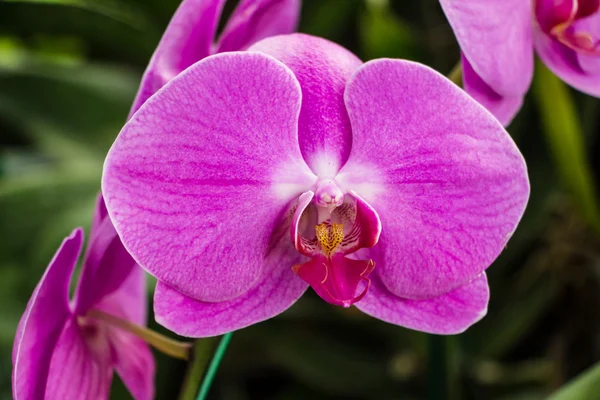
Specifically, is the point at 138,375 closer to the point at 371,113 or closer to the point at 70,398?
the point at 70,398

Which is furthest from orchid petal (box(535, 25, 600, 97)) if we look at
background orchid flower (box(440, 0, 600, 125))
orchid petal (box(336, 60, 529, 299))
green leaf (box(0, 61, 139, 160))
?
green leaf (box(0, 61, 139, 160))

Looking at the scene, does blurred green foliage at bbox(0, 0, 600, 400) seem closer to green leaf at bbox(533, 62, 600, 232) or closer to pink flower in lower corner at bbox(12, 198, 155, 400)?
green leaf at bbox(533, 62, 600, 232)

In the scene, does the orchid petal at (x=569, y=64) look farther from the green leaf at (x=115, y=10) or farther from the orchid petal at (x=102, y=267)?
the green leaf at (x=115, y=10)

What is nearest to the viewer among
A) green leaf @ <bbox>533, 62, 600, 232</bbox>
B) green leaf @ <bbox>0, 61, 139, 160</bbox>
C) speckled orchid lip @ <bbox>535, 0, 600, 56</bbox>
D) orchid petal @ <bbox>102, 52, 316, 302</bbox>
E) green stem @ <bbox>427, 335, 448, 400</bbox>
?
orchid petal @ <bbox>102, 52, 316, 302</bbox>

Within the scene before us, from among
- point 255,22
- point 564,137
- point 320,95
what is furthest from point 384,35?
point 320,95

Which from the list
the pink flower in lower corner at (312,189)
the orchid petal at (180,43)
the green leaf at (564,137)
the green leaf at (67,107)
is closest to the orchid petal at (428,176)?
the pink flower in lower corner at (312,189)

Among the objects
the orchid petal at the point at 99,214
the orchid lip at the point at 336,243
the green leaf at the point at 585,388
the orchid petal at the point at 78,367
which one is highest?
the orchid lip at the point at 336,243
